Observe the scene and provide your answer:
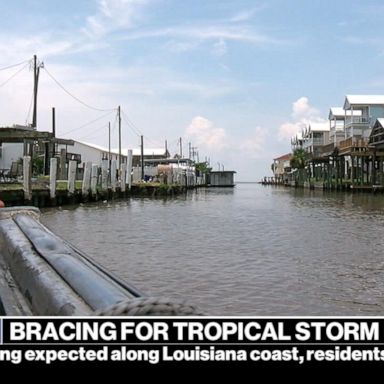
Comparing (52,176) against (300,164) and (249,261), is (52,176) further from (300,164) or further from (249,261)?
(300,164)

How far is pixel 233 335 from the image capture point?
252 cm

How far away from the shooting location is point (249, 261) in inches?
478

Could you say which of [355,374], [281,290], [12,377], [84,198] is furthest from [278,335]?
[84,198]

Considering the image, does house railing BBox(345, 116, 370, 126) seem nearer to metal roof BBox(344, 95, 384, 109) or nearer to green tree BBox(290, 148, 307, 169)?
metal roof BBox(344, 95, 384, 109)

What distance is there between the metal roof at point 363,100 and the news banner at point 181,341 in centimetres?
7851

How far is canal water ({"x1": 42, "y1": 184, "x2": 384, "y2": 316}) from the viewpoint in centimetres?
851

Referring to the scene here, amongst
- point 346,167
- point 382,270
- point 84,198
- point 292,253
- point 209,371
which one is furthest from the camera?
point 346,167

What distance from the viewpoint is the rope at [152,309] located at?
Result: 2398 millimetres

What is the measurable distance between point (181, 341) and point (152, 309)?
18 centimetres

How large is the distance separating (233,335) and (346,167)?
7765cm

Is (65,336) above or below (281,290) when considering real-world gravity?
above

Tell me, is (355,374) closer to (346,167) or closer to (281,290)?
(281,290)

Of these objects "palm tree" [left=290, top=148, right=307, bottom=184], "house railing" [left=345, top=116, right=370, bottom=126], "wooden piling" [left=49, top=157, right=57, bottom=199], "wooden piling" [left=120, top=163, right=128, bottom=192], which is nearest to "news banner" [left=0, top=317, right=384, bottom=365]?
"wooden piling" [left=49, top=157, right=57, bottom=199]

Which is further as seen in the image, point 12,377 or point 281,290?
point 281,290
